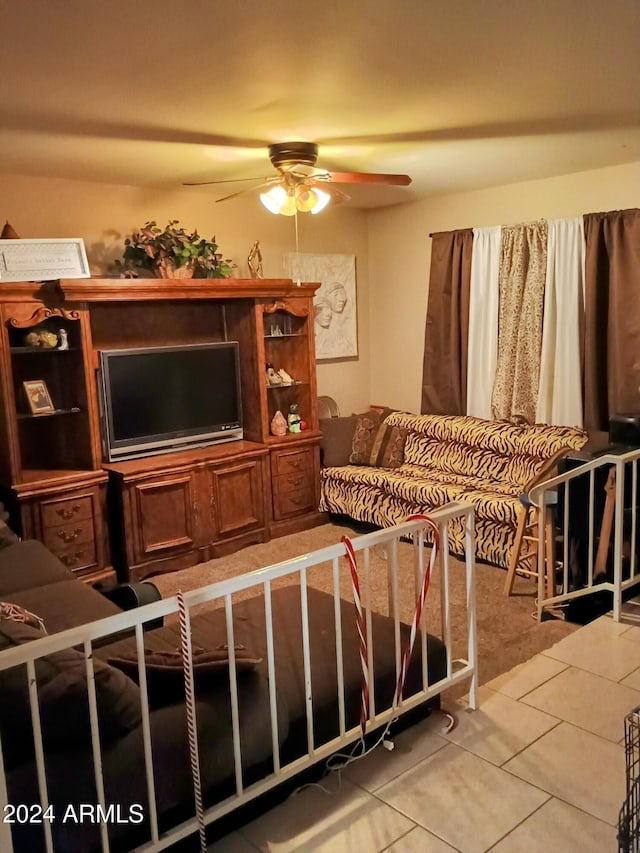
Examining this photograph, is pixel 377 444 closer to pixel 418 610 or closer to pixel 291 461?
pixel 291 461

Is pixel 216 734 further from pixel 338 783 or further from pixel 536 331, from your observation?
pixel 536 331

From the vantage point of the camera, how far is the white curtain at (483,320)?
5.34 metres

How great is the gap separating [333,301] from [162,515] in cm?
256

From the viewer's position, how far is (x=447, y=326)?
5.70 meters

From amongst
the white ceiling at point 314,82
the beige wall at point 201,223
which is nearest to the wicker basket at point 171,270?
the beige wall at point 201,223

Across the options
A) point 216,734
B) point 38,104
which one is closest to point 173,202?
point 38,104

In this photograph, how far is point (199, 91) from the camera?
111 inches

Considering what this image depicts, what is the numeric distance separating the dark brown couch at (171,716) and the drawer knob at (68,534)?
146 cm

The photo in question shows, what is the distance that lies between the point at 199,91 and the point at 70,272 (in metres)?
1.69

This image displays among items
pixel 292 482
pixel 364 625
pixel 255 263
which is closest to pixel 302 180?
pixel 255 263

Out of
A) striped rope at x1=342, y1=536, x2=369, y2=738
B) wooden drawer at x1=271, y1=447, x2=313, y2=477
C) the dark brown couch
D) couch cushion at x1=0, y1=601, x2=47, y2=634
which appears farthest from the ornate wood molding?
striped rope at x1=342, y1=536, x2=369, y2=738

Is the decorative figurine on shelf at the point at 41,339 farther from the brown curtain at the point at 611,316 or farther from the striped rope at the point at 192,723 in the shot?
the brown curtain at the point at 611,316

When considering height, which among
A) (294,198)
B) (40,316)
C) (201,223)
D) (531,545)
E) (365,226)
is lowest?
(531,545)

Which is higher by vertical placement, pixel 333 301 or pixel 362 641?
pixel 333 301
